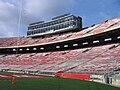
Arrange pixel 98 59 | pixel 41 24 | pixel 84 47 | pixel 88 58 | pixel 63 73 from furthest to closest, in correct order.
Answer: pixel 41 24, pixel 84 47, pixel 88 58, pixel 98 59, pixel 63 73

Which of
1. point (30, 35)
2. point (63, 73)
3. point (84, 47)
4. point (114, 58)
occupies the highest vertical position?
point (30, 35)

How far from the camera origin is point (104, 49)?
148 feet

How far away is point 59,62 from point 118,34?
51.7ft

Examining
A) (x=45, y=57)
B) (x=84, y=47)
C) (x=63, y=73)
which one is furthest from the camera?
(x=45, y=57)

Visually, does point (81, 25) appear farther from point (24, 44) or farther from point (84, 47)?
point (24, 44)

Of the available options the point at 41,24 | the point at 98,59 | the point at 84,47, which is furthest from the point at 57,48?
the point at 98,59

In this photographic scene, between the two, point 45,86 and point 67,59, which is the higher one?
point 67,59

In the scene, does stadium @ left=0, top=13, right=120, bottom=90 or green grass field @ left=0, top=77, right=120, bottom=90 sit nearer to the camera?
green grass field @ left=0, top=77, right=120, bottom=90

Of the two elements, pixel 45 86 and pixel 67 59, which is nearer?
pixel 45 86

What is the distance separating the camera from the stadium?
77.3 ft

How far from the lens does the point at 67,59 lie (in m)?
48.3

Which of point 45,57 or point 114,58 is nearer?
point 114,58

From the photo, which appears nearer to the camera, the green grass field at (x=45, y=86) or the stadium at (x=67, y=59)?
the green grass field at (x=45, y=86)

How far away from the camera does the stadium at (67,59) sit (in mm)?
23547
